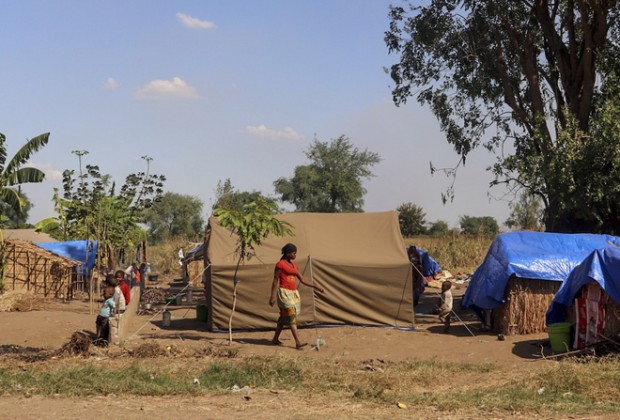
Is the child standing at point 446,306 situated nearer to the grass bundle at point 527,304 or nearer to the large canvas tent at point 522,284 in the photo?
the large canvas tent at point 522,284

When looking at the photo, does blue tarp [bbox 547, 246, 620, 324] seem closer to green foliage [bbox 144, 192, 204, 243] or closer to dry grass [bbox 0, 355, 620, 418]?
dry grass [bbox 0, 355, 620, 418]

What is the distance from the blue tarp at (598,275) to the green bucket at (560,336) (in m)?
0.66

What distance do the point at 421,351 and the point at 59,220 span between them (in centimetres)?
1970

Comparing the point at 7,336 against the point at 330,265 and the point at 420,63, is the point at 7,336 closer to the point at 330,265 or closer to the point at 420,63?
the point at 330,265

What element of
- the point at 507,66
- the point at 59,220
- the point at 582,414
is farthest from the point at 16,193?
the point at 582,414

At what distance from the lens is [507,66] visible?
838 inches

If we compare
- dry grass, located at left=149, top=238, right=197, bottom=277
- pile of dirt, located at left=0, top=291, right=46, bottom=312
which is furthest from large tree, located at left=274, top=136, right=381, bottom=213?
pile of dirt, located at left=0, top=291, right=46, bottom=312

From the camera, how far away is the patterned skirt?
1286cm

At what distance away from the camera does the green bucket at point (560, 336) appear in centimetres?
1219

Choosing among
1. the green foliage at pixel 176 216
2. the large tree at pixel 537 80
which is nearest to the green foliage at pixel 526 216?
the large tree at pixel 537 80

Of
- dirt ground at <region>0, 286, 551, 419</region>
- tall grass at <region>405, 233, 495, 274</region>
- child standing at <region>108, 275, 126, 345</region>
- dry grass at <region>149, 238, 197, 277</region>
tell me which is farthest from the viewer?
dry grass at <region>149, 238, 197, 277</region>

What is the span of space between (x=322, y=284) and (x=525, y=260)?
3.96m

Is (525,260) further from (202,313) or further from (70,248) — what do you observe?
(70,248)

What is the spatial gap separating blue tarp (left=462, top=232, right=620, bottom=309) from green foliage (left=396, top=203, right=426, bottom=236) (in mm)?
39194
